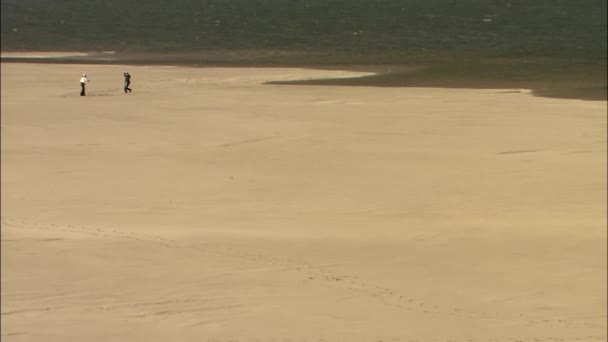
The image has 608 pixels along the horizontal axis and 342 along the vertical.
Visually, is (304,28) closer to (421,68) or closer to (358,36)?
(358,36)

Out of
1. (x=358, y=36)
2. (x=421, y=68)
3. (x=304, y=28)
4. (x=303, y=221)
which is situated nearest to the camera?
(x=303, y=221)

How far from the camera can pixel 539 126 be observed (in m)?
18.1

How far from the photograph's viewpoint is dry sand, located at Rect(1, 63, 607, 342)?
7785mm

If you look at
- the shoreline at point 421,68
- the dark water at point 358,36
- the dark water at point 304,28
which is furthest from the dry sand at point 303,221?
the dark water at point 304,28

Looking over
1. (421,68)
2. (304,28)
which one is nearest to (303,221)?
(421,68)

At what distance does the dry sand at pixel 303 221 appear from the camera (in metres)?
7.79

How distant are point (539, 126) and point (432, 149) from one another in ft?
9.80

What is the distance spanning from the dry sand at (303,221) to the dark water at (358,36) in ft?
23.5

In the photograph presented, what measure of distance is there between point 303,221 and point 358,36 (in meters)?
29.2

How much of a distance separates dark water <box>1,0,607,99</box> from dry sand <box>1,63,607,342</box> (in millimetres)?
7177

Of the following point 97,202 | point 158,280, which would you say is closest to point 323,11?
point 97,202

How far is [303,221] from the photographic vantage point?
37.7 ft

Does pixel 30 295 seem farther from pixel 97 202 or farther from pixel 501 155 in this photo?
pixel 501 155

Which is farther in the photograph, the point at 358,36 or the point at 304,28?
the point at 304,28
